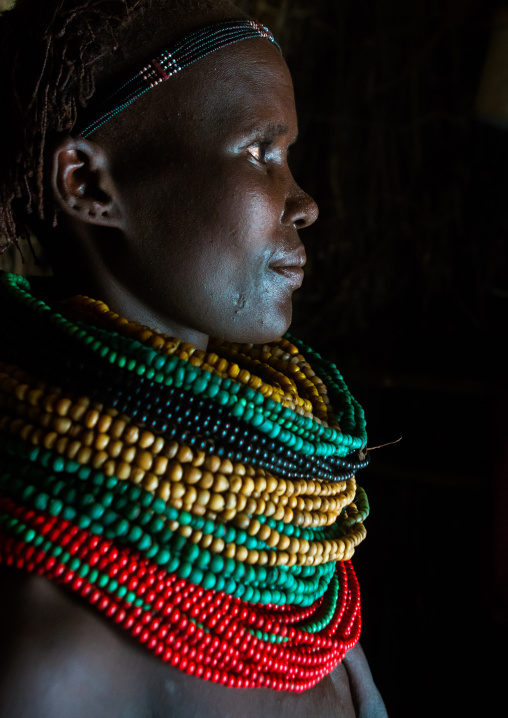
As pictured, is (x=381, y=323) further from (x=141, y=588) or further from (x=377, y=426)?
(x=141, y=588)

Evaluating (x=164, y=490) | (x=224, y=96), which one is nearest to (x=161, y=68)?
(x=224, y=96)

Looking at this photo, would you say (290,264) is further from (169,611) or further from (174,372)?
(169,611)

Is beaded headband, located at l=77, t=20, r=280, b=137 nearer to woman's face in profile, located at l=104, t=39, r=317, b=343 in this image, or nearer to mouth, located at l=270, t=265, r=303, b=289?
woman's face in profile, located at l=104, t=39, r=317, b=343

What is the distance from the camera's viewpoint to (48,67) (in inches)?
41.6

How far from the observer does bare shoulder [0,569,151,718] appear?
0.80 meters

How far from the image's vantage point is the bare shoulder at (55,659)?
800 millimetres

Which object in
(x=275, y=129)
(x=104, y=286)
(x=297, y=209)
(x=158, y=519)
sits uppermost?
(x=275, y=129)

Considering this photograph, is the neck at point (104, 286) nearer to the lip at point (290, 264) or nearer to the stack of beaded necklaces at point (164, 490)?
the stack of beaded necklaces at point (164, 490)

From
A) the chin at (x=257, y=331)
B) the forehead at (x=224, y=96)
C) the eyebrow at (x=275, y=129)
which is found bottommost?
the chin at (x=257, y=331)

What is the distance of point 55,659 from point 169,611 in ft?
0.55

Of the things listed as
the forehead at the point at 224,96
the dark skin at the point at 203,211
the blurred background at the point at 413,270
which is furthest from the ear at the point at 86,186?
the blurred background at the point at 413,270

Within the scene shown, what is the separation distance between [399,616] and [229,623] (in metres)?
1.79

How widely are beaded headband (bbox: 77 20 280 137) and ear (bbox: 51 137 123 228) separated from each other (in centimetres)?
4

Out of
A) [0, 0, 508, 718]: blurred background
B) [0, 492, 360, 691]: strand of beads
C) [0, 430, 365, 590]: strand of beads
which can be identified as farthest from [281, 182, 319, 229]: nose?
[0, 0, 508, 718]: blurred background
